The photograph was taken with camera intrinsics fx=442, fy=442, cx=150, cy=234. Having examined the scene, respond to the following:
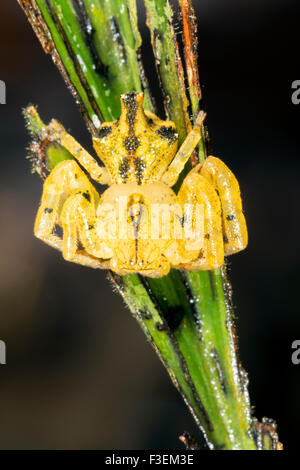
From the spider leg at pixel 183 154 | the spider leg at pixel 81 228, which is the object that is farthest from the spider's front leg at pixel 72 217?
the spider leg at pixel 183 154

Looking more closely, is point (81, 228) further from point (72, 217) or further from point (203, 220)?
point (203, 220)

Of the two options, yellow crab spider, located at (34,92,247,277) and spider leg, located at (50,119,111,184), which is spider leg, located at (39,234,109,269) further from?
spider leg, located at (50,119,111,184)

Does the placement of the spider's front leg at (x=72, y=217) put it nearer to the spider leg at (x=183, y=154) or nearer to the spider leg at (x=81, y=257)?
the spider leg at (x=81, y=257)

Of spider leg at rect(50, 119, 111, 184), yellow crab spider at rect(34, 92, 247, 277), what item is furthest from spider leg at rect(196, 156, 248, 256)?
spider leg at rect(50, 119, 111, 184)

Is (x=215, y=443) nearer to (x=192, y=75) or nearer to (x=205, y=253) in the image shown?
(x=205, y=253)

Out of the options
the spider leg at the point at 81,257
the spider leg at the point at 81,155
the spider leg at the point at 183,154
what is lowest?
the spider leg at the point at 81,257

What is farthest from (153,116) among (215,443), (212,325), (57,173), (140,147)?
(215,443)

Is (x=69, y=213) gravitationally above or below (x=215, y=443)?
above
